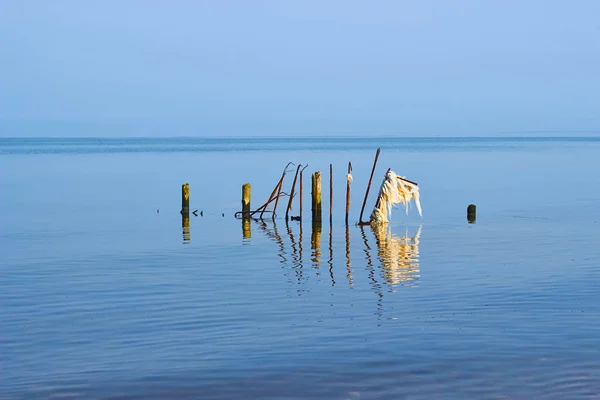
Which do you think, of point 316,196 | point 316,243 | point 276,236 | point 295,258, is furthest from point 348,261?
point 316,196

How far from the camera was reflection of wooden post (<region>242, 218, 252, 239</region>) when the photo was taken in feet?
116

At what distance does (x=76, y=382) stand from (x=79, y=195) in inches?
1906

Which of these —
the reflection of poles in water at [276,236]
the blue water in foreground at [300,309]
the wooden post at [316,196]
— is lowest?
the blue water in foreground at [300,309]

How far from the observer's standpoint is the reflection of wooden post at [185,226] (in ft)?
114

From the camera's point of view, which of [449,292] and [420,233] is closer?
[449,292]

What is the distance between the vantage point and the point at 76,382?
44.2 feet

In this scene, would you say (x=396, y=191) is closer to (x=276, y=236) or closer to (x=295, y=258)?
(x=276, y=236)

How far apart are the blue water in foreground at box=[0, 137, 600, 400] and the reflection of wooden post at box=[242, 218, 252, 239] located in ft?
0.30

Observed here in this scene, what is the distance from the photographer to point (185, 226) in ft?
129

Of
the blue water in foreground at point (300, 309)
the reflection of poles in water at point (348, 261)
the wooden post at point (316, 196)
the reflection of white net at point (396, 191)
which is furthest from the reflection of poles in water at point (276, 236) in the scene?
the reflection of white net at point (396, 191)

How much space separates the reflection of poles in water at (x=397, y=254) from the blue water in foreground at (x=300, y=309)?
11 cm

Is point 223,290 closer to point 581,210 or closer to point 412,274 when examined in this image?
point 412,274

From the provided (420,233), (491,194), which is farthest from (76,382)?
A: (491,194)

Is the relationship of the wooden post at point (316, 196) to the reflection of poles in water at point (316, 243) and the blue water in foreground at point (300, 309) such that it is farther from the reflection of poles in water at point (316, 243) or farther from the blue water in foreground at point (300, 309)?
the blue water in foreground at point (300, 309)
